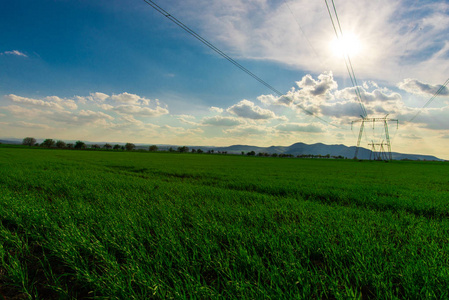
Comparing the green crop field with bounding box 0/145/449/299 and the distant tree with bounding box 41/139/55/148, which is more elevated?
the distant tree with bounding box 41/139/55/148

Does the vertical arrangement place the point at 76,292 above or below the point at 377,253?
below

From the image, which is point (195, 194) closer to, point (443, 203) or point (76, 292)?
point (76, 292)

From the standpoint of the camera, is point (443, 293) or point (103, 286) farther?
point (103, 286)

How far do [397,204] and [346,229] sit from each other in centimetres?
432

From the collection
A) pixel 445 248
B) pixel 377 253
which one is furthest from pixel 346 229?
pixel 445 248

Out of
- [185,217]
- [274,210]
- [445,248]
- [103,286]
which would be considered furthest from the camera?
[274,210]

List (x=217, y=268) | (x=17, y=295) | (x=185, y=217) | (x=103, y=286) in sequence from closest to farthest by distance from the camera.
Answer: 1. (x=103, y=286)
2. (x=17, y=295)
3. (x=217, y=268)
4. (x=185, y=217)

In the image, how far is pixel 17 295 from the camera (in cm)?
200

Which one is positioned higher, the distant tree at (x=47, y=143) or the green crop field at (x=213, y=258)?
the distant tree at (x=47, y=143)

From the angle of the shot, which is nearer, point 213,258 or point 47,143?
point 213,258

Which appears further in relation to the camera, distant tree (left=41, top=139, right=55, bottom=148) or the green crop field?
distant tree (left=41, top=139, right=55, bottom=148)

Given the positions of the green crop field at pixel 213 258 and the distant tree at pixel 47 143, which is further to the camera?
the distant tree at pixel 47 143

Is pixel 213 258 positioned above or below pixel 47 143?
below

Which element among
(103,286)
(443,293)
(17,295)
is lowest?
(17,295)
